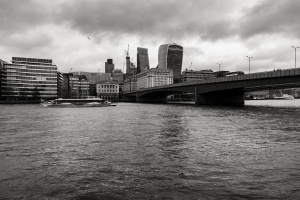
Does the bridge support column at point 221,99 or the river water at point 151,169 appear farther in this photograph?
the bridge support column at point 221,99

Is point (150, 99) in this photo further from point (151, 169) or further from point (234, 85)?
point (151, 169)

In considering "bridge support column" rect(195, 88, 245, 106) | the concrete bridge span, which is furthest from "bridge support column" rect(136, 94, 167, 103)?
"bridge support column" rect(195, 88, 245, 106)

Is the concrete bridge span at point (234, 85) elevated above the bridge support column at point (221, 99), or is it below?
above

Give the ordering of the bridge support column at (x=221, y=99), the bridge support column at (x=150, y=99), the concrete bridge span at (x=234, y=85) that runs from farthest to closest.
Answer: the bridge support column at (x=150, y=99) → the bridge support column at (x=221, y=99) → the concrete bridge span at (x=234, y=85)

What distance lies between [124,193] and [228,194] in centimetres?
421

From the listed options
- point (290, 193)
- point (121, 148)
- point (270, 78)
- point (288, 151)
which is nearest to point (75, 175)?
point (121, 148)

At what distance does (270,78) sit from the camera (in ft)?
233

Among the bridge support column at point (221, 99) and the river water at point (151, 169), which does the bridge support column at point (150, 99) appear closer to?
the bridge support column at point (221, 99)

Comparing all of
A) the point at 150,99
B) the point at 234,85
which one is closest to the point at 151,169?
the point at 234,85

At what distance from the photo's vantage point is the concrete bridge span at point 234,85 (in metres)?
67.6

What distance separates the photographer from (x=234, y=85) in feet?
276

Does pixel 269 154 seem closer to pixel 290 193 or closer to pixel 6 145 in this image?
pixel 290 193

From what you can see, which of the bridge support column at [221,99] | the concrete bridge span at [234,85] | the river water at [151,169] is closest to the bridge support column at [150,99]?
the concrete bridge span at [234,85]

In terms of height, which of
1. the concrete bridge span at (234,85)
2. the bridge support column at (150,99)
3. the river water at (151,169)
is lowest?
the river water at (151,169)
